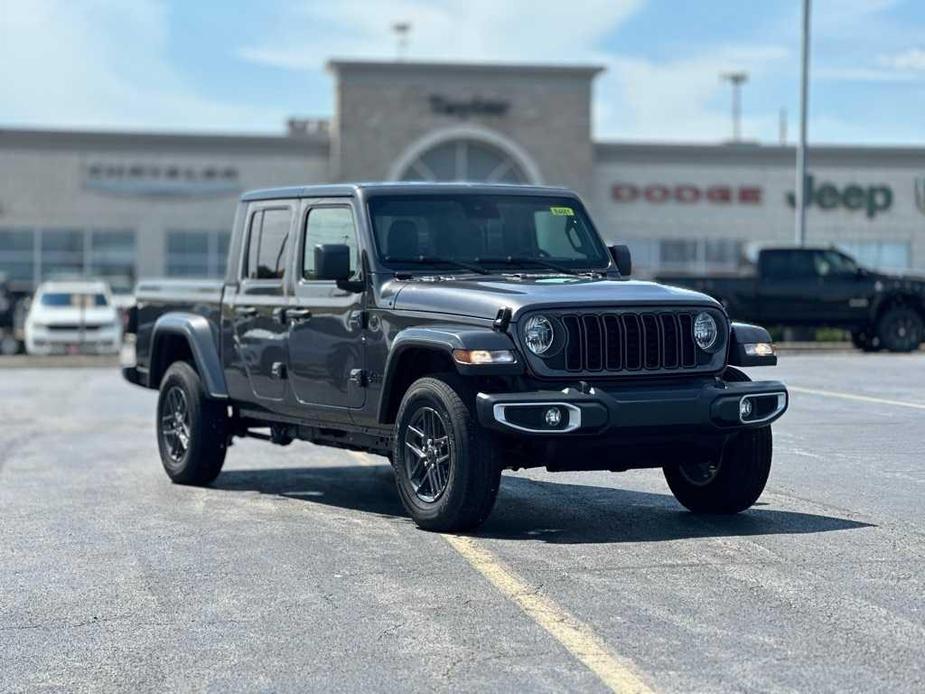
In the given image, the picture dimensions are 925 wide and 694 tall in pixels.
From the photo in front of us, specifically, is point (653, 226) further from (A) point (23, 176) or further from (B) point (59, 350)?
(B) point (59, 350)

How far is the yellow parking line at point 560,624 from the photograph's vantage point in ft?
19.3

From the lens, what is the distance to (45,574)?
27.0 ft

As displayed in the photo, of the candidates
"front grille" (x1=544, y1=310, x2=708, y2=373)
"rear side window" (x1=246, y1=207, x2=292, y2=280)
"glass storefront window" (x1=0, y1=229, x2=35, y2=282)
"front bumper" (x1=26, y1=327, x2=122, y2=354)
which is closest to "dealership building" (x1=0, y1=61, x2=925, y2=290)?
"glass storefront window" (x1=0, y1=229, x2=35, y2=282)

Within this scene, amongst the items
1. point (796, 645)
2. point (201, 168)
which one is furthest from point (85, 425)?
point (201, 168)

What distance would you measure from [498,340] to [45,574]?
2.59 meters

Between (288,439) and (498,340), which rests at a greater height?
(498,340)

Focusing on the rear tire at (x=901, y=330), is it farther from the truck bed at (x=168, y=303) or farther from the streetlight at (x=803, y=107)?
the truck bed at (x=168, y=303)

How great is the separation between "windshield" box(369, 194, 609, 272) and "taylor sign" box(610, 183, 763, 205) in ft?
159

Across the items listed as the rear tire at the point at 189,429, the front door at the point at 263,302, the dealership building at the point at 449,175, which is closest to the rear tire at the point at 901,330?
the rear tire at the point at 189,429

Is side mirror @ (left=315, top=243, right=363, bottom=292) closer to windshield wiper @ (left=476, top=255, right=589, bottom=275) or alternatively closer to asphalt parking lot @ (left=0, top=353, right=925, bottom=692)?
windshield wiper @ (left=476, top=255, right=589, bottom=275)

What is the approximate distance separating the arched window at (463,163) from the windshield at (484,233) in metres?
47.1

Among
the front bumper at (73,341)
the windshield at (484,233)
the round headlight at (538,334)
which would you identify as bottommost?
the front bumper at (73,341)

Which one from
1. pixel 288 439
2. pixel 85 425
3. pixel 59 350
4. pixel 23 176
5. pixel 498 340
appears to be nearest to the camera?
pixel 498 340

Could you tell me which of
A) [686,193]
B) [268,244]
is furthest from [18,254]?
[268,244]
